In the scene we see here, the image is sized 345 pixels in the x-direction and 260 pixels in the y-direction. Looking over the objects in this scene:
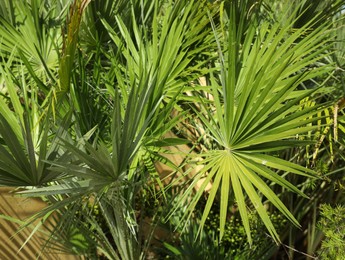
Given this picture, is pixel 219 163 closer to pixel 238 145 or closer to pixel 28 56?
pixel 238 145

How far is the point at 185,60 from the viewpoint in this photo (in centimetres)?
213

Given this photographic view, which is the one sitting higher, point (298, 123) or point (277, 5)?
point (277, 5)

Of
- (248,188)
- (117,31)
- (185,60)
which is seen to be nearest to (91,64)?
(117,31)

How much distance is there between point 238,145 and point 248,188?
0.55ft

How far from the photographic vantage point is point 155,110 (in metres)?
1.81

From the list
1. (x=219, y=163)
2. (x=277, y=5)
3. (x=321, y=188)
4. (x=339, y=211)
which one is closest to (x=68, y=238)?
(x=219, y=163)

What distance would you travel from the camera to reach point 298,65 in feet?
6.36

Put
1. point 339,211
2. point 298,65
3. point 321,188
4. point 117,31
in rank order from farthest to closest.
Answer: point 321,188 < point 117,31 < point 339,211 < point 298,65

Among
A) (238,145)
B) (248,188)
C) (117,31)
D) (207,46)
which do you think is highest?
(117,31)

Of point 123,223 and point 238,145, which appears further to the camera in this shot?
point 123,223

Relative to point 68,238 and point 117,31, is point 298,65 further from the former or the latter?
point 68,238

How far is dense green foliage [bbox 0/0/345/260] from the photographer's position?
161 cm

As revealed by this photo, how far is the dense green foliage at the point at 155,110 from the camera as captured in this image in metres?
1.61

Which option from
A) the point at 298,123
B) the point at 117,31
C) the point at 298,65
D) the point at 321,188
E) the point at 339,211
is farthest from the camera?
the point at 321,188
